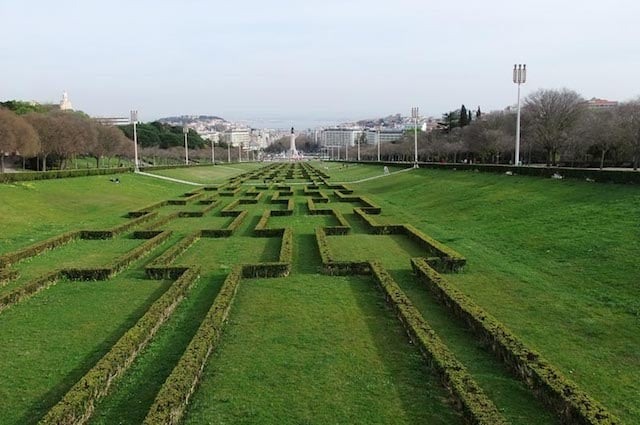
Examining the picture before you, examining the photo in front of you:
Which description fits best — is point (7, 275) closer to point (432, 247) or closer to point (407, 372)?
point (407, 372)

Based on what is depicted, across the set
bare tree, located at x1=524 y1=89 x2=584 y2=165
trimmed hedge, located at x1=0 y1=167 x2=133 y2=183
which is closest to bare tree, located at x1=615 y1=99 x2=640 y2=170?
bare tree, located at x1=524 y1=89 x2=584 y2=165

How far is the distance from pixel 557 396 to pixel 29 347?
6.38 m

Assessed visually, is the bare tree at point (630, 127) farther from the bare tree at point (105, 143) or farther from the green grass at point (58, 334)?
the bare tree at point (105, 143)

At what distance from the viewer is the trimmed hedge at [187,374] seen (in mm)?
4926

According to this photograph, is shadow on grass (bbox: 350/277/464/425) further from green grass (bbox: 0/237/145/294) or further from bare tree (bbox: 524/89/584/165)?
bare tree (bbox: 524/89/584/165)

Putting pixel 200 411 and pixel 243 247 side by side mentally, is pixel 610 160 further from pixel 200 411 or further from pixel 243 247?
pixel 200 411

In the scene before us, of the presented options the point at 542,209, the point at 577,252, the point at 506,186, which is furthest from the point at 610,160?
the point at 577,252

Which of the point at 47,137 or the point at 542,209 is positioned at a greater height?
→ the point at 47,137

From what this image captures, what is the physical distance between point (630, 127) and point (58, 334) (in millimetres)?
43501

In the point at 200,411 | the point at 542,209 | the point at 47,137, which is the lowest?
the point at 200,411

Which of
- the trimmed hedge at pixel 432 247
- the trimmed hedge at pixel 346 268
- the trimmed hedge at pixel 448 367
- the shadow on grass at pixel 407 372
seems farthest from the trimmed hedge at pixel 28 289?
the trimmed hedge at pixel 432 247

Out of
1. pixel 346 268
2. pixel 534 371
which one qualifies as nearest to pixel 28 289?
pixel 346 268

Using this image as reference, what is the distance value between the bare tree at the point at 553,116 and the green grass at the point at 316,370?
1621 inches

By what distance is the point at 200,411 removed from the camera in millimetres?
5289
